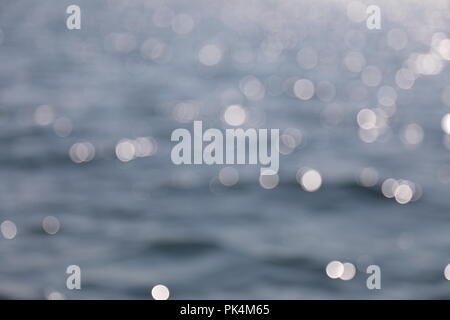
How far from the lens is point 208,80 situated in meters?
19.9

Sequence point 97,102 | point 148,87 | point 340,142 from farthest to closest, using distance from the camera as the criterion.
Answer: point 148,87, point 97,102, point 340,142

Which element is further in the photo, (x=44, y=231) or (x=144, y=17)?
(x=144, y=17)

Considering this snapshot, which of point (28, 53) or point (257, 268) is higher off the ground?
point (28, 53)

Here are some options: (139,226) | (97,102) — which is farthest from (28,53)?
(139,226)

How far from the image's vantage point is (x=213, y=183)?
1040cm

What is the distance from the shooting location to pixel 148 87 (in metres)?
17.8

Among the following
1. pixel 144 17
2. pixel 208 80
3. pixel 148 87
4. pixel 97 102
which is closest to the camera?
pixel 97 102

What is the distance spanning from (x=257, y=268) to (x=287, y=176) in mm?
3442

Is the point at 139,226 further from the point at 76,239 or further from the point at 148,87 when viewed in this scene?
the point at 148,87

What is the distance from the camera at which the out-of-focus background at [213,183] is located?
7574 mm

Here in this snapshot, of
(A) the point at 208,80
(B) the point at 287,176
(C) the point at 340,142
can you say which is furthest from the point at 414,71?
(B) the point at 287,176

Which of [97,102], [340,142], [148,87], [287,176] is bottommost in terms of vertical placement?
[287,176]

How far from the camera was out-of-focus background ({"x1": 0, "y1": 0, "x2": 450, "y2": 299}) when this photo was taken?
757 centimetres

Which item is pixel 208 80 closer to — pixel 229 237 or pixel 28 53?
pixel 28 53
